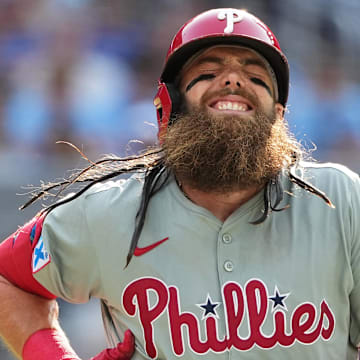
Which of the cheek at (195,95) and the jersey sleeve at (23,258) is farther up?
the cheek at (195,95)

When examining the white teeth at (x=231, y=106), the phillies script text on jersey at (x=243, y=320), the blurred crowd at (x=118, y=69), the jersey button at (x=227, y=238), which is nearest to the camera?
the phillies script text on jersey at (x=243, y=320)

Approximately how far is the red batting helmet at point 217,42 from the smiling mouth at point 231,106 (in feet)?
0.65

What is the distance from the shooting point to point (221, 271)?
252cm

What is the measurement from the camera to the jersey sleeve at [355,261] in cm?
248

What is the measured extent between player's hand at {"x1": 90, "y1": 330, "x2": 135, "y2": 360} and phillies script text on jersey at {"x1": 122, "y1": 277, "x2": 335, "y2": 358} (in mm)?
85

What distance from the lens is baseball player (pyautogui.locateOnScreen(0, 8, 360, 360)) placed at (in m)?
2.47

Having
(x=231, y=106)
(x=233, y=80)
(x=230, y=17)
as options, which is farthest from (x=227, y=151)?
(x=230, y=17)

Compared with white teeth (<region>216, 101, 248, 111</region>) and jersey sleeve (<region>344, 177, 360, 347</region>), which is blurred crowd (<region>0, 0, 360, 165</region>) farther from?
jersey sleeve (<region>344, 177, 360, 347</region>)

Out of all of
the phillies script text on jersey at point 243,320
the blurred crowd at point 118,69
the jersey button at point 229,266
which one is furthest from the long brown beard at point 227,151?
the blurred crowd at point 118,69

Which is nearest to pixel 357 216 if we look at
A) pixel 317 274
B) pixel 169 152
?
pixel 317 274

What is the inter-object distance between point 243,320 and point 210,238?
320mm

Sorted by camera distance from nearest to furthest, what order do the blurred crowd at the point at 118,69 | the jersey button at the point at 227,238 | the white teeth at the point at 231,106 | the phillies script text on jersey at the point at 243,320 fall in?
1. the phillies script text on jersey at the point at 243,320
2. the jersey button at the point at 227,238
3. the white teeth at the point at 231,106
4. the blurred crowd at the point at 118,69

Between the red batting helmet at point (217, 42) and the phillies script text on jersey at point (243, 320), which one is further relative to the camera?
the red batting helmet at point (217, 42)

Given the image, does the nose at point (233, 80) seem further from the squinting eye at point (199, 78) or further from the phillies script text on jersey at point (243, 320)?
the phillies script text on jersey at point (243, 320)
